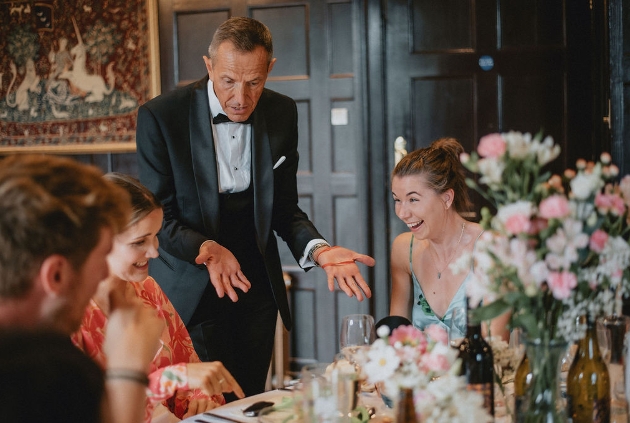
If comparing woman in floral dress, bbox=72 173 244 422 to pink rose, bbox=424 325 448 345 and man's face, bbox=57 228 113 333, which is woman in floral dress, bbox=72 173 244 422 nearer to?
pink rose, bbox=424 325 448 345

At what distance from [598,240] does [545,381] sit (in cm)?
28

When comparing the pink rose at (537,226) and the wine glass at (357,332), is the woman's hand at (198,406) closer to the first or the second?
the wine glass at (357,332)

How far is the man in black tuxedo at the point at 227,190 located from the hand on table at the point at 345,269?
0.04m

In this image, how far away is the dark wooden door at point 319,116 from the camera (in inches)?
160

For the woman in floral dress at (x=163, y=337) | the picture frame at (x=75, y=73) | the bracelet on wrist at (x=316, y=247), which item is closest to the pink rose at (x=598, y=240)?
the woman in floral dress at (x=163, y=337)

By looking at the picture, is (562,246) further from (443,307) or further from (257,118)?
(257,118)

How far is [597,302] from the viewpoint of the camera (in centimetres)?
128

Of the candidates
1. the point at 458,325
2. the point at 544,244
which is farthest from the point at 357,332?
the point at 544,244

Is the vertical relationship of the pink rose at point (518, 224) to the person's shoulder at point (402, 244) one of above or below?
above

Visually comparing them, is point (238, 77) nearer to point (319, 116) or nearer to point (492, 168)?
point (492, 168)

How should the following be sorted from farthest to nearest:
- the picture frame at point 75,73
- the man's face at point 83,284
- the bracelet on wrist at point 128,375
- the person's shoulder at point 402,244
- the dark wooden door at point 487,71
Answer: the picture frame at point 75,73 → the dark wooden door at point 487,71 → the person's shoulder at point 402,244 → the bracelet on wrist at point 128,375 → the man's face at point 83,284

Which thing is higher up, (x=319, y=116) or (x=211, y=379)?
(x=319, y=116)

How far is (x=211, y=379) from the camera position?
5.12ft

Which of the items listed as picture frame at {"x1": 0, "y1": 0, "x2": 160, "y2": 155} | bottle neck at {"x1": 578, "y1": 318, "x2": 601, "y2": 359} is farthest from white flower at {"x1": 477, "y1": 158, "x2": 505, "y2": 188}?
picture frame at {"x1": 0, "y1": 0, "x2": 160, "y2": 155}
